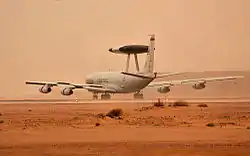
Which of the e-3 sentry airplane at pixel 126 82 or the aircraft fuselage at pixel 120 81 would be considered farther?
the aircraft fuselage at pixel 120 81

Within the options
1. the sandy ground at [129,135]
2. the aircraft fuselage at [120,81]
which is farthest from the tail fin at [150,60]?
the sandy ground at [129,135]

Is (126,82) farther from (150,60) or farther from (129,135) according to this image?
(129,135)

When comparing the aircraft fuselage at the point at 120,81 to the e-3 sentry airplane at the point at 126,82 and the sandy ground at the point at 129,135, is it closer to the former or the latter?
the e-3 sentry airplane at the point at 126,82

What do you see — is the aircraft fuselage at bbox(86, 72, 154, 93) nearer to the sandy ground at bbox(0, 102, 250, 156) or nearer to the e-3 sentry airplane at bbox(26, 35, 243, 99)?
the e-3 sentry airplane at bbox(26, 35, 243, 99)

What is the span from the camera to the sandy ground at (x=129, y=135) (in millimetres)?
27969

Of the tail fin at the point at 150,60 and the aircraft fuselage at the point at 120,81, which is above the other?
the tail fin at the point at 150,60

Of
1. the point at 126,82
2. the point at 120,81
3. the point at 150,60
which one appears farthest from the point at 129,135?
the point at 120,81

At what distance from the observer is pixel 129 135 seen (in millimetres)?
34281

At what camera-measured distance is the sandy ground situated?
91.8ft

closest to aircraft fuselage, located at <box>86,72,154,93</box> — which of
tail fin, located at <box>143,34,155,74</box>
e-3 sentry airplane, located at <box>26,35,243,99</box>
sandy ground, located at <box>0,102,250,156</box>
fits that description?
e-3 sentry airplane, located at <box>26,35,243,99</box>

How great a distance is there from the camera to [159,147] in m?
28.9

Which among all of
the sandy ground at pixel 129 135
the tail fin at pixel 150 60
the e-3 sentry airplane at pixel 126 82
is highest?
the tail fin at pixel 150 60

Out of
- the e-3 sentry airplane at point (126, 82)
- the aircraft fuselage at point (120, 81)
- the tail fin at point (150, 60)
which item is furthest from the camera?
the aircraft fuselage at point (120, 81)

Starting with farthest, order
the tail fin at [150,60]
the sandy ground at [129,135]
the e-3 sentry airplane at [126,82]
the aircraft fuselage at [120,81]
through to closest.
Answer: the aircraft fuselage at [120,81] < the tail fin at [150,60] < the e-3 sentry airplane at [126,82] < the sandy ground at [129,135]
